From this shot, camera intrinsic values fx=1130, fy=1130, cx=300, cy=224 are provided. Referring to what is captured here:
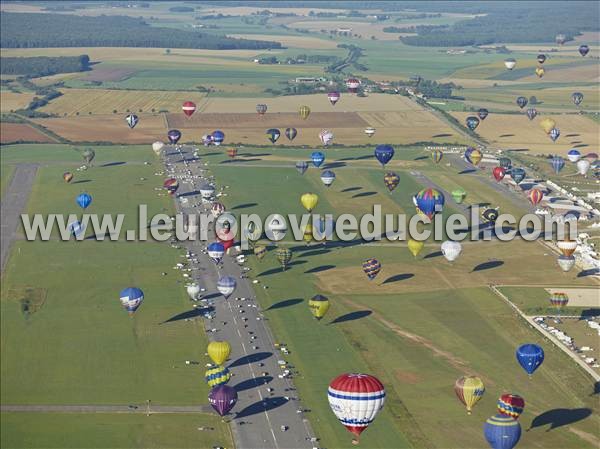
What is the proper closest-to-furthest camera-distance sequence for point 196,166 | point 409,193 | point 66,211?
1. point 66,211
2. point 409,193
3. point 196,166

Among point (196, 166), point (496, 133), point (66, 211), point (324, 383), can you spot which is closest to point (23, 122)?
point (196, 166)

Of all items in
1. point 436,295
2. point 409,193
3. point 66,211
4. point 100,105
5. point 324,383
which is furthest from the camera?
point 100,105

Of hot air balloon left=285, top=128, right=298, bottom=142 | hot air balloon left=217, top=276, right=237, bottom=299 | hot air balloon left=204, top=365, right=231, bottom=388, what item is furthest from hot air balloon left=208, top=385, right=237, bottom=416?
hot air balloon left=285, top=128, right=298, bottom=142

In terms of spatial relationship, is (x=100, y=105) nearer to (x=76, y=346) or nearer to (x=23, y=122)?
(x=23, y=122)

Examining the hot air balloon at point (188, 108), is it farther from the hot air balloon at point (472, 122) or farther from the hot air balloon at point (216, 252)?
the hot air balloon at point (216, 252)

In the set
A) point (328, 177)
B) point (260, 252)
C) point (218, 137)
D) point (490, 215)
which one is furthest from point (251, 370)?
point (218, 137)

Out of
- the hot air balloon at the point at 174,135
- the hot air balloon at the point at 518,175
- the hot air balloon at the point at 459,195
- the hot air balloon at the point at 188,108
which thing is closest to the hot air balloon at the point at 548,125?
the hot air balloon at the point at 518,175

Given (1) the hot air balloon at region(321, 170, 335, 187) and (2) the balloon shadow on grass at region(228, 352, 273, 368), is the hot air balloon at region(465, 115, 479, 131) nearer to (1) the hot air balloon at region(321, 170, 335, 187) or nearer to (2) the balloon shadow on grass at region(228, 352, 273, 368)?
(1) the hot air balloon at region(321, 170, 335, 187)
